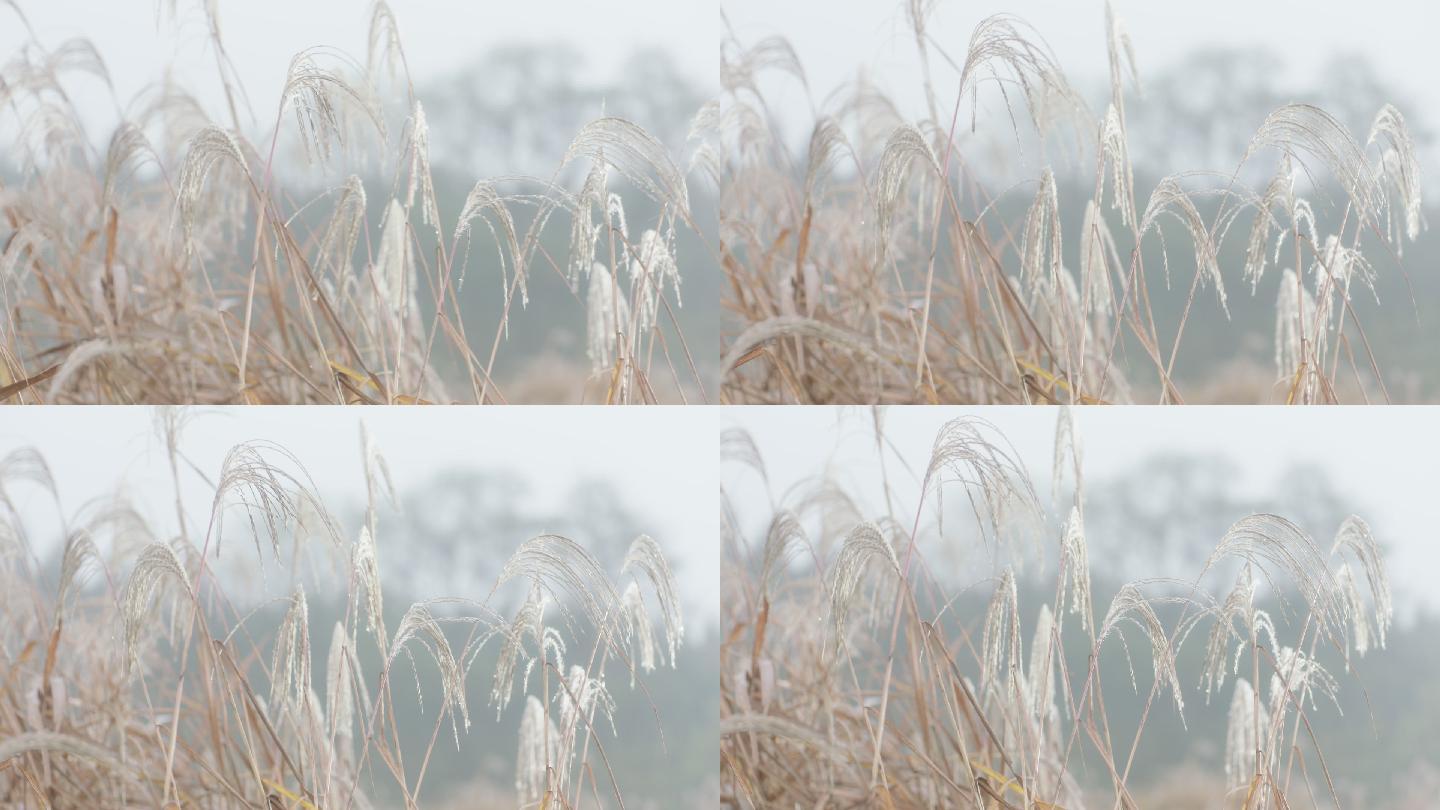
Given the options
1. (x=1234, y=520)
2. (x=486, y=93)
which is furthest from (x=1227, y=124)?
(x=486, y=93)

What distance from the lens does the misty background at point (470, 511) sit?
182 centimetres

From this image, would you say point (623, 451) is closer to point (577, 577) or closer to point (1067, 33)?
point (577, 577)

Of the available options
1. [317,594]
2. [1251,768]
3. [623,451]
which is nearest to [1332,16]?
[1251,768]

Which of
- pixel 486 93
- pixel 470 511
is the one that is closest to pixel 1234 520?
pixel 470 511

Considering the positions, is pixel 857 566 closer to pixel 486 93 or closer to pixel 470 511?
pixel 470 511

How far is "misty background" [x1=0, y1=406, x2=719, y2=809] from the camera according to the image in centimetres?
182

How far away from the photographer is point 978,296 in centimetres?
185

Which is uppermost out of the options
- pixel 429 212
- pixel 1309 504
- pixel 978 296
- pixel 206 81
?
pixel 206 81

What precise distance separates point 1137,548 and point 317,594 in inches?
48.0

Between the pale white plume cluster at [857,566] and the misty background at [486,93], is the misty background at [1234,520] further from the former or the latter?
the misty background at [486,93]

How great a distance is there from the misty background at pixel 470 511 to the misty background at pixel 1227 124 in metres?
0.65

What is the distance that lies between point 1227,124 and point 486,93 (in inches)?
42.8

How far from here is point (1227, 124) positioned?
5.90 ft

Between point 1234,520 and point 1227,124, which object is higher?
point 1227,124
